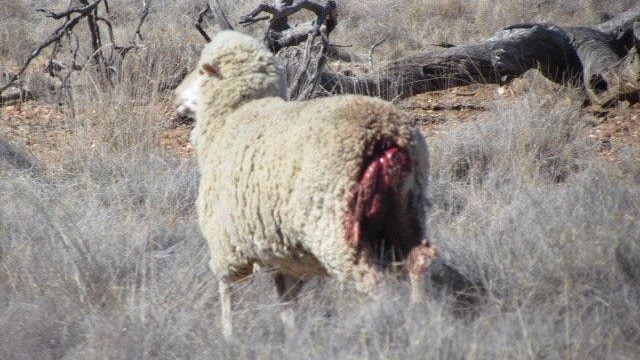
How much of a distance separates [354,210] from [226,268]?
964mm

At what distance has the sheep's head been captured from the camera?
175 inches

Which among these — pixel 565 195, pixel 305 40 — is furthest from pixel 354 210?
pixel 305 40

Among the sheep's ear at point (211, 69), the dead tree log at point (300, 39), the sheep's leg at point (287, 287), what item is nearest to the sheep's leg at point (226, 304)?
the sheep's leg at point (287, 287)

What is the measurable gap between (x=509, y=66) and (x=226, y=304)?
571cm

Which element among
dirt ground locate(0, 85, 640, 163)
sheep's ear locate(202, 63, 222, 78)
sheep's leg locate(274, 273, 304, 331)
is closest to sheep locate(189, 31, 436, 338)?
sheep's leg locate(274, 273, 304, 331)

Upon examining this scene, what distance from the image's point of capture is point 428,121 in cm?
909

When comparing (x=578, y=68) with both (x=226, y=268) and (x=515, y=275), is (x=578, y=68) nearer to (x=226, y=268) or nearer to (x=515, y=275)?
(x=515, y=275)

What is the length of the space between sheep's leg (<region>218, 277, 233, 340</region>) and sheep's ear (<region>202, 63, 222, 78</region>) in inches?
40.9

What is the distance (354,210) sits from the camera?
3479 millimetres

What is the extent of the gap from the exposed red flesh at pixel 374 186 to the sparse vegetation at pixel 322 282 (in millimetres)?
326

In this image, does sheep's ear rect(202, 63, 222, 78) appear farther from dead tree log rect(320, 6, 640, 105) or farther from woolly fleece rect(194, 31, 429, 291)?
dead tree log rect(320, 6, 640, 105)

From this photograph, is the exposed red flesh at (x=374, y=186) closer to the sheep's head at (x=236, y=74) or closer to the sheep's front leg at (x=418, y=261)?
the sheep's front leg at (x=418, y=261)

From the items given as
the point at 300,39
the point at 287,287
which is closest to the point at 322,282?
the point at 287,287

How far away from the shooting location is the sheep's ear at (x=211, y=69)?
14.5 ft
